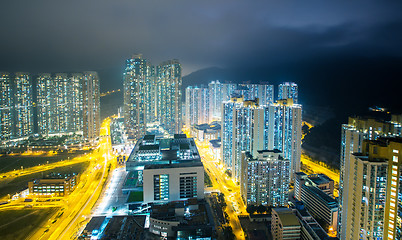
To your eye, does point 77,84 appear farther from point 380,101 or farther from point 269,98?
point 380,101

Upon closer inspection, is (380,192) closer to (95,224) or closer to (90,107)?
(95,224)

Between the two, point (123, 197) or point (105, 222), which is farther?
point (123, 197)

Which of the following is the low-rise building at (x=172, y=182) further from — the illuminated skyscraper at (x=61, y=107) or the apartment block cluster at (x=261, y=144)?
the illuminated skyscraper at (x=61, y=107)

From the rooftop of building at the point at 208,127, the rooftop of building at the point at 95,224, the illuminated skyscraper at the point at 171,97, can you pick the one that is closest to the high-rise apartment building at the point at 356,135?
the rooftop of building at the point at 95,224

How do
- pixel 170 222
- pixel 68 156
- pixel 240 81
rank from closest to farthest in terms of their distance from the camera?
pixel 170 222 → pixel 68 156 → pixel 240 81

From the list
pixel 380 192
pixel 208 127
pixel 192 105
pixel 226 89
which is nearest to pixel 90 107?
pixel 192 105

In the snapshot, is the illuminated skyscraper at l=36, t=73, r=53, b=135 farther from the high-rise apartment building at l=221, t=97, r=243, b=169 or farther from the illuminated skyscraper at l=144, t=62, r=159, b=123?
the high-rise apartment building at l=221, t=97, r=243, b=169

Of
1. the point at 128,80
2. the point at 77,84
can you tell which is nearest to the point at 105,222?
the point at 128,80
